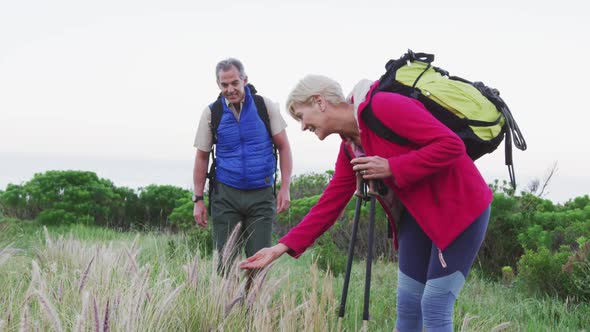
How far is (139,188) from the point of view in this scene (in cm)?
1313

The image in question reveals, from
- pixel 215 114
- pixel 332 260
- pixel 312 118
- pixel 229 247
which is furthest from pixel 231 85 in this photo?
pixel 332 260

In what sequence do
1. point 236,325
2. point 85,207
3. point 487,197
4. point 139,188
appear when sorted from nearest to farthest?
point 487,197 < point 236,325 < point 85,207 < point 139,188

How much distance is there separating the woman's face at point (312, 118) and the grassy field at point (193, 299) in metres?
0.72

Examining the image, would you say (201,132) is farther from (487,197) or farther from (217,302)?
(487,197)

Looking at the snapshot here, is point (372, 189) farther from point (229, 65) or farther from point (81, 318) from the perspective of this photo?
point (229, 65)

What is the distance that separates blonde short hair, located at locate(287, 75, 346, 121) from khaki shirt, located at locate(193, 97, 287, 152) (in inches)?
86.9

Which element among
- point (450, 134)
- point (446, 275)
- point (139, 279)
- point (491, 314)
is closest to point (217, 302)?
point (139, 279)

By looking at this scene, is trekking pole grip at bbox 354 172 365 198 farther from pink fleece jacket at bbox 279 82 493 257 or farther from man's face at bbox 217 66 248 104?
man's face at bbox 217 66 248 104

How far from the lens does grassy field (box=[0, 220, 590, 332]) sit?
9.77 feet

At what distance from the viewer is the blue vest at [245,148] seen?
4.98 meters

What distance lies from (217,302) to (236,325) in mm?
163

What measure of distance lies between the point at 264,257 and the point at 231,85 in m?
2.08

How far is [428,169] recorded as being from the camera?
2580mm

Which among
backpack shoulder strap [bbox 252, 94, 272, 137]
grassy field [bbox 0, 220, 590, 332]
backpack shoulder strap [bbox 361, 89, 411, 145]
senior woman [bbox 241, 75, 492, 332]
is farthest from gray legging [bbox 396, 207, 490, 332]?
backpack shoulder strap [bbox 252, 94, 272, 137]
